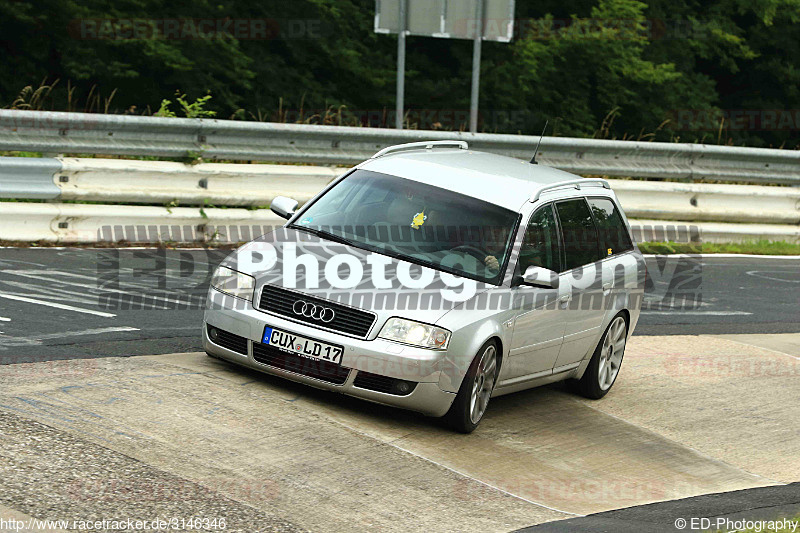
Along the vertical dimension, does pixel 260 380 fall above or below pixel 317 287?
below

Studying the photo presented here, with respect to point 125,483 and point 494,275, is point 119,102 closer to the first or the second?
point 494,275

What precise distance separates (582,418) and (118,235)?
6.06m

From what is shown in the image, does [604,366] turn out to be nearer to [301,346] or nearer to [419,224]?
[419,224]

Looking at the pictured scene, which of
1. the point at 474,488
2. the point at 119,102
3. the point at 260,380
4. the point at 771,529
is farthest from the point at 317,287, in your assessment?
the point at 119,102

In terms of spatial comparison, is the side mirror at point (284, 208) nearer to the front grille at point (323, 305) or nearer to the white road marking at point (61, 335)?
the front grille at point (323, 305)

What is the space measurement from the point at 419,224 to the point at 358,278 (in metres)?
0.90

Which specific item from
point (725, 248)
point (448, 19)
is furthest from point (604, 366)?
point (448, 19)

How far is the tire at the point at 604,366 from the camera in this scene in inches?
361

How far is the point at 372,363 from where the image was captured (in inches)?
281

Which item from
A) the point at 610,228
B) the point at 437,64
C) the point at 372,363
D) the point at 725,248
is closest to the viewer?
the point at 372,363

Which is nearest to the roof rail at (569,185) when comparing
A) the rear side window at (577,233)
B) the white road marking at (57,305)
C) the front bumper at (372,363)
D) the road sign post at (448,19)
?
the rear side window at (577,233)

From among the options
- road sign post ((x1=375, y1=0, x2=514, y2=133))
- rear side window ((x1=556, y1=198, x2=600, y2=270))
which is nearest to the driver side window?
rear side window ((x1=556, y1=198, x2=600, y2=270))

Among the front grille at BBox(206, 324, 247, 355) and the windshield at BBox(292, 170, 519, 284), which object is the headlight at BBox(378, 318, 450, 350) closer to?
the windshield at BBox(292, 170, 519, 284)

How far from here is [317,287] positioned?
24.2 ft
